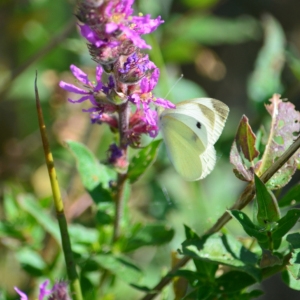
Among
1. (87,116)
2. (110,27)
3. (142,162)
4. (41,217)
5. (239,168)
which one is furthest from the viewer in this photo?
(87,116)

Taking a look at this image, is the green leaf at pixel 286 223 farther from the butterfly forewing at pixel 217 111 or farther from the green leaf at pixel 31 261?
the green leaf at pixel 31 261

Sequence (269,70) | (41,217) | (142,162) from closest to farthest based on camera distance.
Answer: (142,162) < (41,217) < (269,70)

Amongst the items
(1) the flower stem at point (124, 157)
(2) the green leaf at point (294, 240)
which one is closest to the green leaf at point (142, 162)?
(1) the flower stem at point (124, 157)

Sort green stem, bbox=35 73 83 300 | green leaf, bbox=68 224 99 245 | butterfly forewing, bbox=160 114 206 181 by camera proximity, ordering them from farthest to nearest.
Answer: green leaf, bbox=68 224 99 245, butterfly forewing, bbox=160 114 206 181, green stem, bbox=35 73 83 300

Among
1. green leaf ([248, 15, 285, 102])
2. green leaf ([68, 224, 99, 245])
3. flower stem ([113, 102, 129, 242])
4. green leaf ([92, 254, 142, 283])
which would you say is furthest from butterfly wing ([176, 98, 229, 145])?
green leaf ([248, 15, 285, 102])

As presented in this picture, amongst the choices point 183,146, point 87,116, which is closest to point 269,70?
point 87,116

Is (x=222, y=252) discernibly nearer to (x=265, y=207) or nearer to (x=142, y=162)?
(x=265, y=207)

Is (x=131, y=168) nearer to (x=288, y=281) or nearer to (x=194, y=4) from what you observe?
(x=288, y=281)

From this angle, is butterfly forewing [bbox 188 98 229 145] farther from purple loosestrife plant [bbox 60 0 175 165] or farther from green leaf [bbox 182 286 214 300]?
green leaf [bbox 182 286 214 300]
